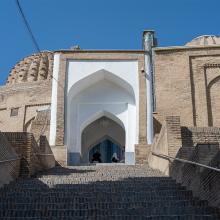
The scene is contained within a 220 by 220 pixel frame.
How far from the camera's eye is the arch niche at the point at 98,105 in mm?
12508

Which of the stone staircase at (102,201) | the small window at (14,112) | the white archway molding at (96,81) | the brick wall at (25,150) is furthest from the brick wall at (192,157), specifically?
the small window at (14,112)

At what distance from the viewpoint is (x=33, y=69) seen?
23219mm

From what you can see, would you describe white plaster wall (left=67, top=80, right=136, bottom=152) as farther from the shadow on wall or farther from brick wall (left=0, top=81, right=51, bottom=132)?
the shadow on wall

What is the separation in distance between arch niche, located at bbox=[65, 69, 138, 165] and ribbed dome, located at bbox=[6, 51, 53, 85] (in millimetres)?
9528

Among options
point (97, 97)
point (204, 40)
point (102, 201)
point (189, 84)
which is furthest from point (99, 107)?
point (102, 201)

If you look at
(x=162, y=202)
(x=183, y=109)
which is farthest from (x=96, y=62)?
(x=162, y=202)

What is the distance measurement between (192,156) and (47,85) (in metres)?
14.1

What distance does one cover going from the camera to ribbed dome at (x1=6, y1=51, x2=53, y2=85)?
75.2 feet

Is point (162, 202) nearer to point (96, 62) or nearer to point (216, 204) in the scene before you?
point (216, 204)

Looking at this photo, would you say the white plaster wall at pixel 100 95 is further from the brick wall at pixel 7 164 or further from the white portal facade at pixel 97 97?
the brick wall at pixel 7 164

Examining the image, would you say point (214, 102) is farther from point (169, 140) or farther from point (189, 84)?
point (169, 140)

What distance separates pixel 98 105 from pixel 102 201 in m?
8.43

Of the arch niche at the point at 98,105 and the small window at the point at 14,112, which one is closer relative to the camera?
the arch niche at the point at 98,105

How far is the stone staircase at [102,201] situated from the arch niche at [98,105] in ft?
20.3
